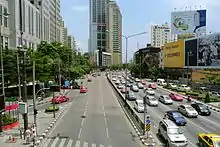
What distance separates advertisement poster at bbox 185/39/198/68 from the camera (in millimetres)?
100062

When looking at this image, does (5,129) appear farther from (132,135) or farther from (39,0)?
(39,0)

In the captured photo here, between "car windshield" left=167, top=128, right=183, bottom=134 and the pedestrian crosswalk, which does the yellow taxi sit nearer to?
"car windshield" left=167, top=128, right=183, bottom=134

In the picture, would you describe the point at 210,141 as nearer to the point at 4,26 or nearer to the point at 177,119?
the point at 177,119

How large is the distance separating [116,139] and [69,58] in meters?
71.6

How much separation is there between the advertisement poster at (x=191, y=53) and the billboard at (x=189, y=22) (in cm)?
336

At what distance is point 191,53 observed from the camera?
337 ft

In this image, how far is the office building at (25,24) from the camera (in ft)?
282

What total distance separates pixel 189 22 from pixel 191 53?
948 cm

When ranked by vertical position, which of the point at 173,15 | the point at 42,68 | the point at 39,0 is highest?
the point at 39,0

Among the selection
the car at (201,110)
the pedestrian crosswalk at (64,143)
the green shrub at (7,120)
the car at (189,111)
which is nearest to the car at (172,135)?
the pedestrian crosswalk at (64,143)

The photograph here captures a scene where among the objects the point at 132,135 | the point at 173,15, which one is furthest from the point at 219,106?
the point at 173,15

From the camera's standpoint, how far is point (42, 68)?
2457 inches

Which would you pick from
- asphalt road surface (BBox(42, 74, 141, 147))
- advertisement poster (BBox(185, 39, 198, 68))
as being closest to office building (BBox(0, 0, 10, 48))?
asphalt road surface (BBox(42, 74, 141, 147))

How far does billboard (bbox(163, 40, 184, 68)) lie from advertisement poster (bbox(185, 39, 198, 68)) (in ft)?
13.1
